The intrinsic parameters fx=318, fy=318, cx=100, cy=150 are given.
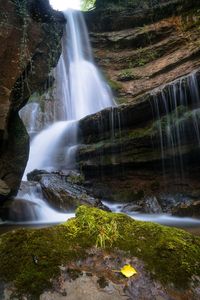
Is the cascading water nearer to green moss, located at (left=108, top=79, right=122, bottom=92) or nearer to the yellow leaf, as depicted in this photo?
green moss, located at (left=108, top=79, right=122, bottom=92)

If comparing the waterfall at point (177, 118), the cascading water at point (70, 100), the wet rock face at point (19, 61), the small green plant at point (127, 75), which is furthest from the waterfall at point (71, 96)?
the wet rock face at point (19, 61)

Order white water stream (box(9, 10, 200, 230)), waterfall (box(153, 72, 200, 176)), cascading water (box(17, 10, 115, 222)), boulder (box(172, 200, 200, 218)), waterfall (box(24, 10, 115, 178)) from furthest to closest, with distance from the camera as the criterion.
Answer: waterfall (box(24, 10, 115, 178)) < cascading water (box(17, 10, 115, 222)) < waterfall (box(153, 72, 200, 176)) < white water stream (box(9, 10, 200, 230)) < boulder (box(172, 200, 200, 218))

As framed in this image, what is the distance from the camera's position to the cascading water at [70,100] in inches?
543

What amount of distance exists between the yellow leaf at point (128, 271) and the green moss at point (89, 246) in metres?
0.11

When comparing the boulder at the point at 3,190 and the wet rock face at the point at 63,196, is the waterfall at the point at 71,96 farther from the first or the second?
the boulder at the point at 3,190

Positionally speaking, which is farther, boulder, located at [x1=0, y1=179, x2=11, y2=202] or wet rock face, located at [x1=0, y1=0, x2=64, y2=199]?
boulder, located at [x1=0, y1=179, x2=11, y2=202]

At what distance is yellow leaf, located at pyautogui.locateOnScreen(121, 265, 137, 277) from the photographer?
206 cm

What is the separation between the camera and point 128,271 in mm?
2092

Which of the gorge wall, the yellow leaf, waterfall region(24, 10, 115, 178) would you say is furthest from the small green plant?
the yellow leaf

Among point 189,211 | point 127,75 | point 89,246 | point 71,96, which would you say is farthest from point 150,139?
point 127,75

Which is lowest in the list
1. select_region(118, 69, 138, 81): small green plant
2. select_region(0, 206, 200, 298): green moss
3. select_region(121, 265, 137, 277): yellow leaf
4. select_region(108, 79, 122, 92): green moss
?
select_region(121, 265, 137, 277): yellow leaf

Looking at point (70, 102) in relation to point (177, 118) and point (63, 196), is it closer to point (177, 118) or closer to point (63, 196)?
point (177, 118)

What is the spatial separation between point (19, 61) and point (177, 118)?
19.8 ft

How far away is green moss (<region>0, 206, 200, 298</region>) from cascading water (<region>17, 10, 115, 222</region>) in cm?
599
